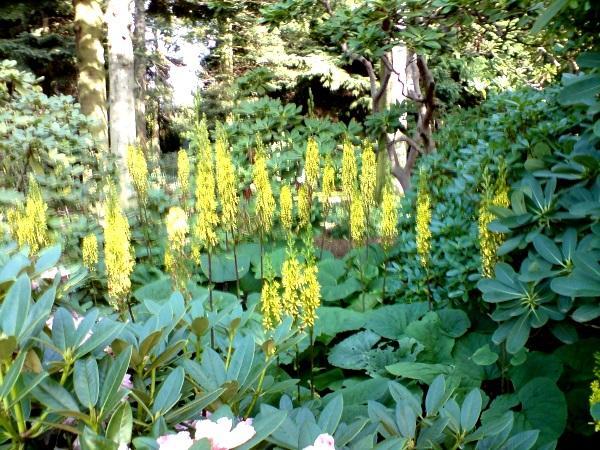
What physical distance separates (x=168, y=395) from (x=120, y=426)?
12 cm

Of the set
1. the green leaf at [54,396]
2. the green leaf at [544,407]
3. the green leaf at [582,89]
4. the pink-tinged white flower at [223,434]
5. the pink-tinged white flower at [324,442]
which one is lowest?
the green leaf at [544,407]

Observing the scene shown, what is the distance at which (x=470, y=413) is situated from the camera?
1.33 meters

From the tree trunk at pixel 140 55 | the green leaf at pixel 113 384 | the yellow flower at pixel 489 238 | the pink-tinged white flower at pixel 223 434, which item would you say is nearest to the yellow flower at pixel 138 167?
the yellow flower at pixel 489 238

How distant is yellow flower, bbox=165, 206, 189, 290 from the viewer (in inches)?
82.7

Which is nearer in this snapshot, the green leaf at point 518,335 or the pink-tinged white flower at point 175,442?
the pink-tinged white flower at point 175,442

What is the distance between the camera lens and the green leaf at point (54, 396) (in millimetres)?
901

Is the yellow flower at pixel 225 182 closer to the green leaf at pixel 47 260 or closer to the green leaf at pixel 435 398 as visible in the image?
the green leaf at pixel 47 260

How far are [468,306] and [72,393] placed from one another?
1.92 m

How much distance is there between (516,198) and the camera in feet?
5.81

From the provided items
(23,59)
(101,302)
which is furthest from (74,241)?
(23,59)

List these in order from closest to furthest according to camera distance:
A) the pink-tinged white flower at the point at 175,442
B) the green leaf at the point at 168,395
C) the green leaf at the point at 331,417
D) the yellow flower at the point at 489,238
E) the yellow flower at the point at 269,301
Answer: the pink-tinged white flower at the point at 175,442
the green leaf at the point at 168,395
the green leaf at the point at 331,417
the yellow flower at the point at 269,301
the yellow flower at the point at 489,238

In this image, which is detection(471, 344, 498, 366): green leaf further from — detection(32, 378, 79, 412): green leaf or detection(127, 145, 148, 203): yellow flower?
detection(127, 145, 148, 203): yellow flower

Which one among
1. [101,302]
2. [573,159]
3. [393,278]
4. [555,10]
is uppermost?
[555,10]

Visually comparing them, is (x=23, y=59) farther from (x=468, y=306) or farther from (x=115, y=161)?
(x=468, y=306)
